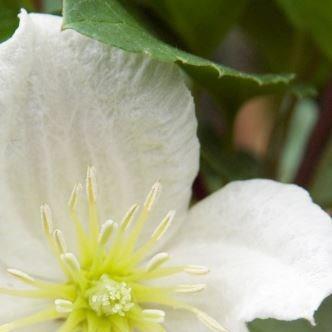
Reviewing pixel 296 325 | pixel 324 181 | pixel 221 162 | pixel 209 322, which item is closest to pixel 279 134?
pixel 324 181

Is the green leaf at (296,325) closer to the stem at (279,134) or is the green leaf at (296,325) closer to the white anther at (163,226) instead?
the white anther at (163,226)

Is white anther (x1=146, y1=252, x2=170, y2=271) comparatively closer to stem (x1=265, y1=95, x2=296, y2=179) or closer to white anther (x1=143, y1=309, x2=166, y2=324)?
white anther (x1=143, y1=309, x2=166, y2=324)

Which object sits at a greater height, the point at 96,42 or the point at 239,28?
the point at 96,42

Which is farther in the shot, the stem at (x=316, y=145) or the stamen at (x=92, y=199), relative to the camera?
the stem at (x=316, y=145)

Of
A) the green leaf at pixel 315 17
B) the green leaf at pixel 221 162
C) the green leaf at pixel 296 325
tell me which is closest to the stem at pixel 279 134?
the green leaf at pixel 221 162

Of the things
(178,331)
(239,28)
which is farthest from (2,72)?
(239,28)

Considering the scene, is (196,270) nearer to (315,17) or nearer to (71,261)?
(71,261)

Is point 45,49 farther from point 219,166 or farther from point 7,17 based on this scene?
point 219,166

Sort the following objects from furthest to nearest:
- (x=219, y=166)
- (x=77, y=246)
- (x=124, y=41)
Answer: (x=219, y=166), (x=77, y=246), (x=124, y=41)
